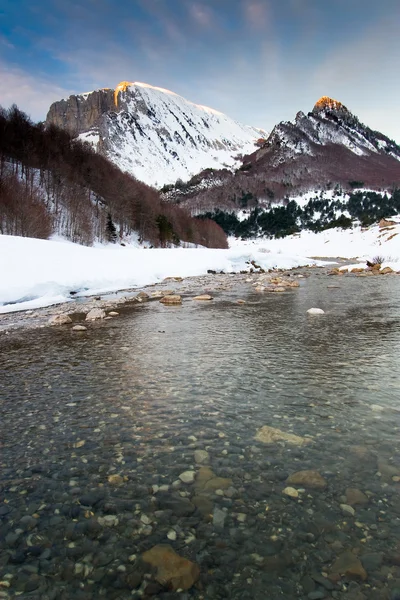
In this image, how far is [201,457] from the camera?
12.4ft

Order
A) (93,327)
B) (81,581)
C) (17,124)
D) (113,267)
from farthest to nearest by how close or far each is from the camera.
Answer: (17,124)
(113,267)
(93,327)
(81,581)

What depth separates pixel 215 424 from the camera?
14.8ft

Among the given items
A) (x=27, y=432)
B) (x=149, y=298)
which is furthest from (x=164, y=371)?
(x=149, y=298)

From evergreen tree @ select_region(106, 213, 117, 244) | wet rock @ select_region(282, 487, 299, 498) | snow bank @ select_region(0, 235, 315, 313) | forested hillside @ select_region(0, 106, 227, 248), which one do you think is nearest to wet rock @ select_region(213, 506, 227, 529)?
wet rock @ select_region(282, 487, 299, 498)

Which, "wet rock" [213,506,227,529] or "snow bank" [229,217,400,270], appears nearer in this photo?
"wet rock" [213,506,227,529]

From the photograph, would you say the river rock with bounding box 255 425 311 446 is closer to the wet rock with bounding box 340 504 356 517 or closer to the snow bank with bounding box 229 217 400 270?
the wet rock with bounding box 340 504 356 517

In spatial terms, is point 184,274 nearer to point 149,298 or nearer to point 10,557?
point 149,298

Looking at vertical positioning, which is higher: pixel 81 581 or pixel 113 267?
pixel 113 267

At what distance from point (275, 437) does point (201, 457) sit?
0.98m

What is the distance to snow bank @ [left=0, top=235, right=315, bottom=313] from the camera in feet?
55.9

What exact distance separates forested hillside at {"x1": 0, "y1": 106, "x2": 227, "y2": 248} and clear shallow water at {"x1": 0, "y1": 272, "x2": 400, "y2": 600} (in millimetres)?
42641

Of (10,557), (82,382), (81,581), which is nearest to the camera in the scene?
(81,581)

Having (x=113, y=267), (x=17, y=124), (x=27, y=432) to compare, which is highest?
(x=17, y=124)

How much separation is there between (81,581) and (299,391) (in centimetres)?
402
